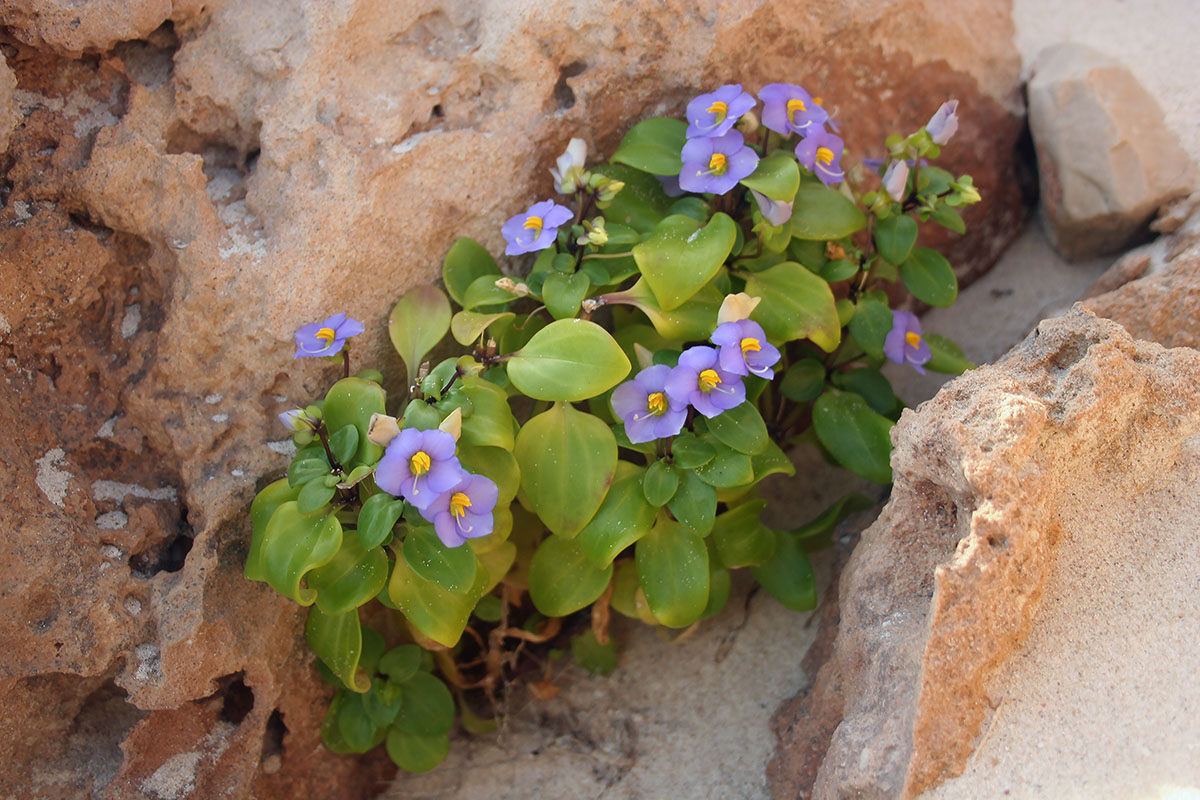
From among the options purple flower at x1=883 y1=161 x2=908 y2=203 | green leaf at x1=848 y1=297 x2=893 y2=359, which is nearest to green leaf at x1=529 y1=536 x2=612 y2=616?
green leaf at x1=848 y1=297 x2=893 y2=359

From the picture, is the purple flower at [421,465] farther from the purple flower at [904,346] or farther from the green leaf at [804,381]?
the purple flower at [904,346]

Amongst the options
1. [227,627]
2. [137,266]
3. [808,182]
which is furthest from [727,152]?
[227,627]

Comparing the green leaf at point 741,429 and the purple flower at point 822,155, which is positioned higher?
the purple flower at point 822,155

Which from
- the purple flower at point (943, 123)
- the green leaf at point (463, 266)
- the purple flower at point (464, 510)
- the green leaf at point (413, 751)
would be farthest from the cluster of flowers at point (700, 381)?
the green leaf at point (413, 751)

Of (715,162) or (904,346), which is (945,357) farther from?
(715,162)

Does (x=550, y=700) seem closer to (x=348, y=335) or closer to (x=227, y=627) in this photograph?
(x=227, y=627)

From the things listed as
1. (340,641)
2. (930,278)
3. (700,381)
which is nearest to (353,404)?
(340,641)

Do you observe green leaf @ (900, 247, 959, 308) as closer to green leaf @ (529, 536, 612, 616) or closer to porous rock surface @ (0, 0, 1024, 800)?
porous rock surface @ (0, 0, 1024, 800)
